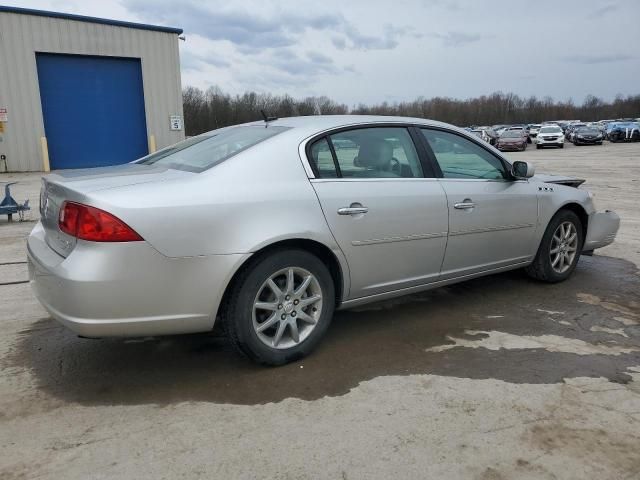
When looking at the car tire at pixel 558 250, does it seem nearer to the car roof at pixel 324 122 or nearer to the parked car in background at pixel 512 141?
the car roof at pixel 324 122

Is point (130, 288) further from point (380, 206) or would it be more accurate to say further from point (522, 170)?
point (522, 170)

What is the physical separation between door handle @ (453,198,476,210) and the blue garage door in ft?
61.3

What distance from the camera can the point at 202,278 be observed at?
2.93 m

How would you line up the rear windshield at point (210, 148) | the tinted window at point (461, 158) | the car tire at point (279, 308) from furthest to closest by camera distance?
1. the tinted window at point (461, 158)
2. the rear windshield at point (210, 148)
3. the car tire at point (279, 308)

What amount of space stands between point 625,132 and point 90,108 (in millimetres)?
40841

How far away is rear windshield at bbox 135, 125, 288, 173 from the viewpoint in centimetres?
336

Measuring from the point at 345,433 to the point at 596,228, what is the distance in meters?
3.90

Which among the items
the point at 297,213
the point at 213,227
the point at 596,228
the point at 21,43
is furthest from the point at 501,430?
the point at 21,43

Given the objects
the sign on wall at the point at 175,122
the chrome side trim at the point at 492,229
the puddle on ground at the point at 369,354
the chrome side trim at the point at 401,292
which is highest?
the sign on wall at the point at 175,122

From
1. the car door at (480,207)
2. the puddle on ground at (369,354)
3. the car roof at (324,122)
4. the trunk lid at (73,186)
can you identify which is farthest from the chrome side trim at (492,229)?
the trunk lid at (73,186)

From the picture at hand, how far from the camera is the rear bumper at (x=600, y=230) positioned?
525 centimetres

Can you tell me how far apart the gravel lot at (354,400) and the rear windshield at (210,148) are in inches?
48.9

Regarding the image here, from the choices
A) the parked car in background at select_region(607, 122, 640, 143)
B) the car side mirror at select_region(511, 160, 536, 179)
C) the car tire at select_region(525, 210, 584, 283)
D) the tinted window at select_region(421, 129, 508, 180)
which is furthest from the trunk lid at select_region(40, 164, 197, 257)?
the parked car in background at select_region(607, 122, 640, 143)

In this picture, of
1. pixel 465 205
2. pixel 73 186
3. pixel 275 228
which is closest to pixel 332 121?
pixel 275 228
